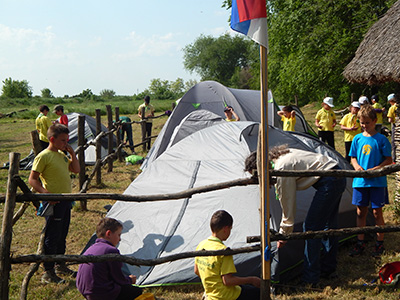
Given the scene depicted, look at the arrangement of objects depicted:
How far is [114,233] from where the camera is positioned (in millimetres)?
3635

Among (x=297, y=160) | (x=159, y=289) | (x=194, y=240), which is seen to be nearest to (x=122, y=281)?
(x=159, y=289)

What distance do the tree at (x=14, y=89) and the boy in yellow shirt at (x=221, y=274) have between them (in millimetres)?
78583

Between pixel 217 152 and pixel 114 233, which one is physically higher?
pixel 217 152

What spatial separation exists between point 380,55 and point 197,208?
4.90m

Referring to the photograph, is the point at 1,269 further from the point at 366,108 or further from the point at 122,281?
the point at 366,108

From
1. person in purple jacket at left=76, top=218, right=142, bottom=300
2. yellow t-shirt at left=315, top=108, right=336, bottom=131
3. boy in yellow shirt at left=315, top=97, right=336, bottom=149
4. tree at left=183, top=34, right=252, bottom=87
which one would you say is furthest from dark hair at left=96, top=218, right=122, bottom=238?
tree at left=183, top=34, right=252, bottom=87

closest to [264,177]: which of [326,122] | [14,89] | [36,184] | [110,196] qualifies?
[110,196]

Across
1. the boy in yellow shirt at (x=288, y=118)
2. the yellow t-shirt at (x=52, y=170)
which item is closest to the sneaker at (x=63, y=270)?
the yellow t-shirt at (x=52, y=170)

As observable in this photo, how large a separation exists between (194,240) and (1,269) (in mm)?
1951

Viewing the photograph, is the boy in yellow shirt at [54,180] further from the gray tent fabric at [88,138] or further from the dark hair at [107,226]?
the gray tent fabric at [88,138]

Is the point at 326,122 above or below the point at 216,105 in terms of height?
below

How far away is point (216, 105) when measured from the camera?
10.9 meters

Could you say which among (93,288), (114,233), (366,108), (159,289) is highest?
(366,108)

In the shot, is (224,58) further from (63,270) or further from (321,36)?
(63,270)
